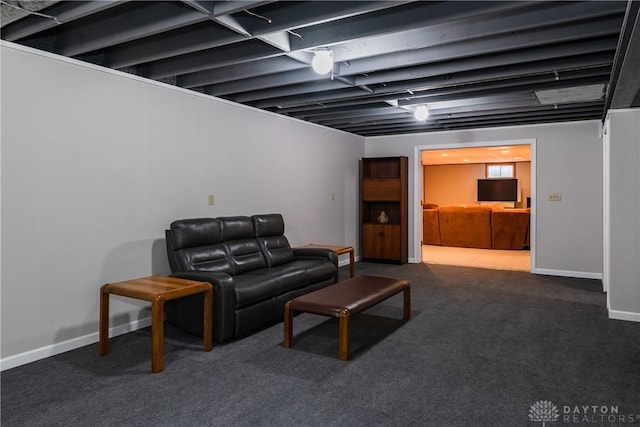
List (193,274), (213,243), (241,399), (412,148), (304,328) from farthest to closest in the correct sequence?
(412,148)
(213,243)
(304,328)
(193,274)
(241,399)

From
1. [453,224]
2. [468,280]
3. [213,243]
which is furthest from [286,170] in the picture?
[453,224]

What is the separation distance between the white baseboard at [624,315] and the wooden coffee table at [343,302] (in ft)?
6.82

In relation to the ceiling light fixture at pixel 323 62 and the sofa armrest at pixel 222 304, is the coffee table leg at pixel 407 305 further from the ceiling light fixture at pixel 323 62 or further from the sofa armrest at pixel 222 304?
the ceiling light fixture at pixel 323 62

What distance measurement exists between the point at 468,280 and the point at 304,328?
3079mm

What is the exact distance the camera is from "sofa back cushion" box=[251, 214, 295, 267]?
4703 millimetres

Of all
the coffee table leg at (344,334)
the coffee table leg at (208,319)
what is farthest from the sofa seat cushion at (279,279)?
the coffee table leg at (344,334)

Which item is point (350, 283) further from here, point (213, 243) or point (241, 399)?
point (241, 399)

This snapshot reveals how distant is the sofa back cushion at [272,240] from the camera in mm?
4703

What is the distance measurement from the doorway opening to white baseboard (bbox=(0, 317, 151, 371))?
5.07 metres

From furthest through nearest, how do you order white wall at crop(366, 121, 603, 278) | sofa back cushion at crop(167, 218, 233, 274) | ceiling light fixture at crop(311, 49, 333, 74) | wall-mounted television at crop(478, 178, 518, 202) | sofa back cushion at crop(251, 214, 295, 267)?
wall-mounted television at crop(478, 178, 518, 202)
white wall at crop(366, 121, 603, 278)
sofa back cushion at crop(251, 214, 295, 267)
sofa back cushion at crop(167, 218, 233, 274)
ceiling light fixture at crop(311, 49, 333, 74)

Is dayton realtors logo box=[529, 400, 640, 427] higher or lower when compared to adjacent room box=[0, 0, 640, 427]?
lower

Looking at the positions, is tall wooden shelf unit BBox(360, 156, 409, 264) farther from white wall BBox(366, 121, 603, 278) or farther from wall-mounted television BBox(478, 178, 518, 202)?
wall-mounted television BBox(478, 178, 518, 202)

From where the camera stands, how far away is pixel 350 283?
158 inches

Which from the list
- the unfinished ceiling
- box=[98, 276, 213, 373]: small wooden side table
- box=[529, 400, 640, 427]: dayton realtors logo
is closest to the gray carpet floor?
box=[529, 400, 640, 427]: dayton realtors logo
